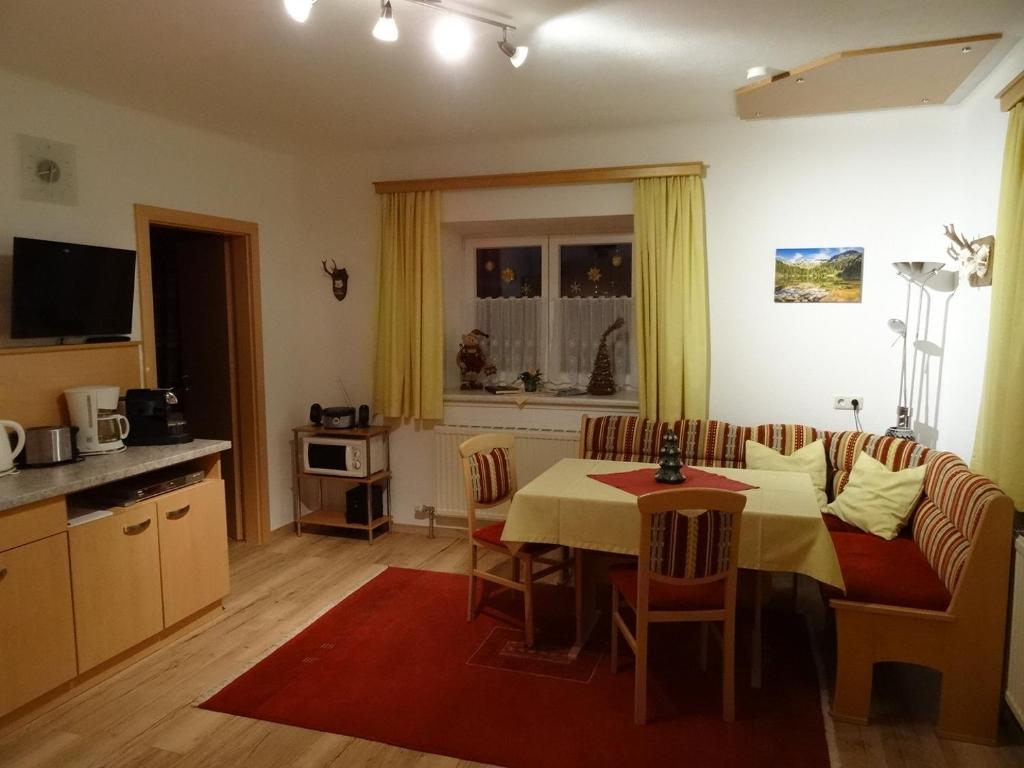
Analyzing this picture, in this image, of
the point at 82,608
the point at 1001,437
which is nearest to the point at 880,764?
the point at 1001,437

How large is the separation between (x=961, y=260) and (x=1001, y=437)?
115cm

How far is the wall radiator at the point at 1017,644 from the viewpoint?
232 centimetres

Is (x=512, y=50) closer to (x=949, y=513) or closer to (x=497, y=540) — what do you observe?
(x=497, y=540)

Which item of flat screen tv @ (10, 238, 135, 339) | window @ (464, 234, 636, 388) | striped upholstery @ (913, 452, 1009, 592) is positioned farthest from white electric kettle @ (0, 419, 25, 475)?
striped upholstery @ (913, 452, 1009, 592)

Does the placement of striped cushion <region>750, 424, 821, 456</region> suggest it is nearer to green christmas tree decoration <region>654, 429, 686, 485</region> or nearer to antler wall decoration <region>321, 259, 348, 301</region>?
green christmas tree decoration <region>654, 429, 686, 485</region>

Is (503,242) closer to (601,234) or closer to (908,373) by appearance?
(601,234)

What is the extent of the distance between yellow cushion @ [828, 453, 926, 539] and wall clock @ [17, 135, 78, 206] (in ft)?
13.2

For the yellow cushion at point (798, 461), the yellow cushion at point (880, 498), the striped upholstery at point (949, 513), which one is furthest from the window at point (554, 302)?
the striped upholstery at point (949, 513)

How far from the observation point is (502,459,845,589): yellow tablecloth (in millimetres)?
2537

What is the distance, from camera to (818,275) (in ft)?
12.7

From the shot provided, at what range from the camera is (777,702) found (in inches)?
105

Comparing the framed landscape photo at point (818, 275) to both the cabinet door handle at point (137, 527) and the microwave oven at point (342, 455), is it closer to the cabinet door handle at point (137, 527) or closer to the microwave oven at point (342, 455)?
the microwave oven at point (342, 455)

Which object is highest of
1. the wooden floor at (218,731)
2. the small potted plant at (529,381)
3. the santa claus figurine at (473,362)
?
the santa claus figurine at (473,362)

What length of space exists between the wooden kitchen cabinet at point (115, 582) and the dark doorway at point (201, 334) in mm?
1623
